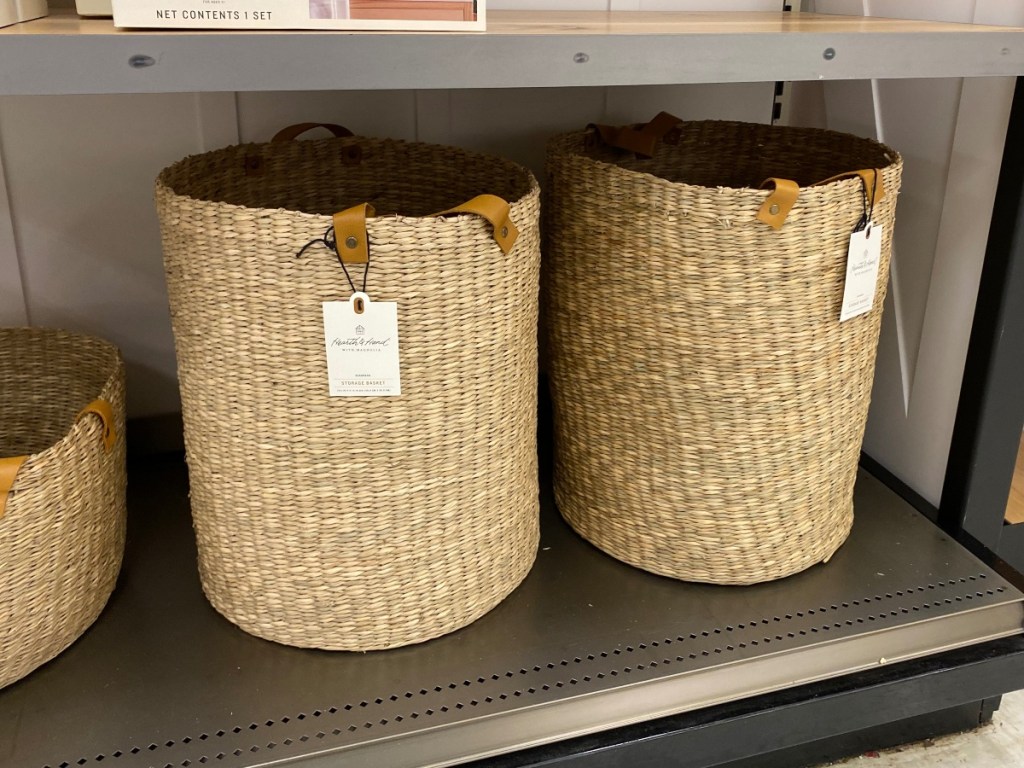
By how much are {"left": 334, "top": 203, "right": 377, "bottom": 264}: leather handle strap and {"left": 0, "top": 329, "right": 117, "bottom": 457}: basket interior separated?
0.54m

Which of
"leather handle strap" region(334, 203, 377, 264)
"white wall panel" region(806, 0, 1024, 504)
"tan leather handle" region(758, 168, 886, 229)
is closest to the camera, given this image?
"leather handle strap" region(334, 203, 377, 264)

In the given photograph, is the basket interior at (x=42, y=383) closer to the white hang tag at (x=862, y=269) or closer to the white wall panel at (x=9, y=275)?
the white wall panel at (x=9, y=275)

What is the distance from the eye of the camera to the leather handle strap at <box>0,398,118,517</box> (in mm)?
933

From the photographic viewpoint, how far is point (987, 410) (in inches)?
49.9

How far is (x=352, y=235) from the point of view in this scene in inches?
35.0

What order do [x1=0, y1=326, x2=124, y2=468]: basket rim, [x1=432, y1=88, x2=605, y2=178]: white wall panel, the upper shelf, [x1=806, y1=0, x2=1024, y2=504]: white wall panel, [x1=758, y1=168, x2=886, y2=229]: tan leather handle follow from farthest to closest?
[x1=432, y1=88, x2=605, y2=178]: white wall panel, [x1=806, y1=0, x2=1024, y2=504]: white wall panel, [x1=0, y1=326, x2=124, y2=468]: basket rim, [x1=758, y1=168, x2=886, y2=229]: tan leather handle, the upper shelf

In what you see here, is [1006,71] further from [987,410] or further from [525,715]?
[525,715]

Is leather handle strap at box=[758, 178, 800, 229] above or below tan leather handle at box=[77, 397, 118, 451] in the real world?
above

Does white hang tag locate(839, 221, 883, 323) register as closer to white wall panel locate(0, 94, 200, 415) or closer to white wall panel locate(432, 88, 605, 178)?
white wall panel locate(432, 88, 605, 178)

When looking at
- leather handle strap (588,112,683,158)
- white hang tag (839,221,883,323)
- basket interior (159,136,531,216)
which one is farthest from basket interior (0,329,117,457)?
white hang tag (839,221,883,323)

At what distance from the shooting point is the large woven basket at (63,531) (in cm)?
96

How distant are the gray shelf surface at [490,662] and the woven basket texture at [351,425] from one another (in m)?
0.05

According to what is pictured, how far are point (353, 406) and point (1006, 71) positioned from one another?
778 mm

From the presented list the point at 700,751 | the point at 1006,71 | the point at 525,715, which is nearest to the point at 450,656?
the point at 525,715
